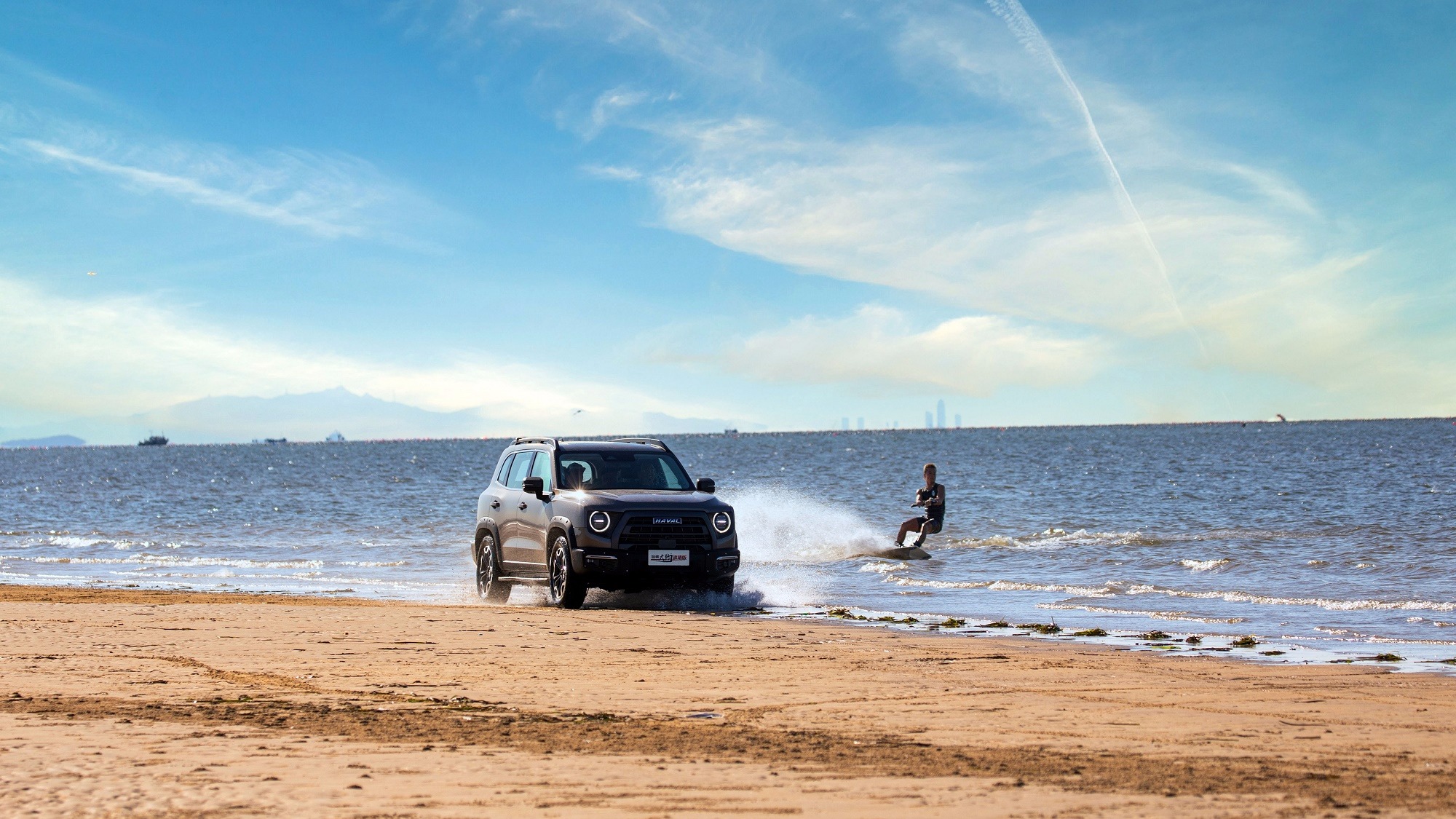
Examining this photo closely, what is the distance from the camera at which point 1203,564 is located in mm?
19203

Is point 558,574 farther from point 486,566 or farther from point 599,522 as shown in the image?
point 486,566

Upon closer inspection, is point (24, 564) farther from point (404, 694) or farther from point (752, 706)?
point (752, 706)

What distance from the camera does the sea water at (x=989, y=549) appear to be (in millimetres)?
13898

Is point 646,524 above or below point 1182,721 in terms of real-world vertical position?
above

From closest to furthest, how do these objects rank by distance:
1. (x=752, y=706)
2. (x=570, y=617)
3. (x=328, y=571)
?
1. (x=752, y=706)
2. (x=570, y=617)
3. (x=328, y=571)

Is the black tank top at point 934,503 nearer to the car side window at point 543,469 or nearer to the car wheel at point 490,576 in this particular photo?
the car wheel at point 490,576

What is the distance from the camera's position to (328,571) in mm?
21062

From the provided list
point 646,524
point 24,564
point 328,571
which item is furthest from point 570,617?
point 24,564

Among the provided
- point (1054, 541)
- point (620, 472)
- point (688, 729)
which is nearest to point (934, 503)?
point (1054, 541)

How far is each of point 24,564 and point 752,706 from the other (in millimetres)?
20306

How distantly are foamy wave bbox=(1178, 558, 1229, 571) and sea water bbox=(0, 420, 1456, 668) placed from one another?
0.09 meters

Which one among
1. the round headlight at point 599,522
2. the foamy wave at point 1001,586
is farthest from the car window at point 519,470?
the foamy wave at point 1001,586

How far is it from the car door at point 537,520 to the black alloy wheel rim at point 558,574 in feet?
0.60

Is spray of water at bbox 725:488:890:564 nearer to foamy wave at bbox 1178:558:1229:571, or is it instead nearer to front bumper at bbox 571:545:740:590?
foamy wave at bbox 1178:558:1229:571
